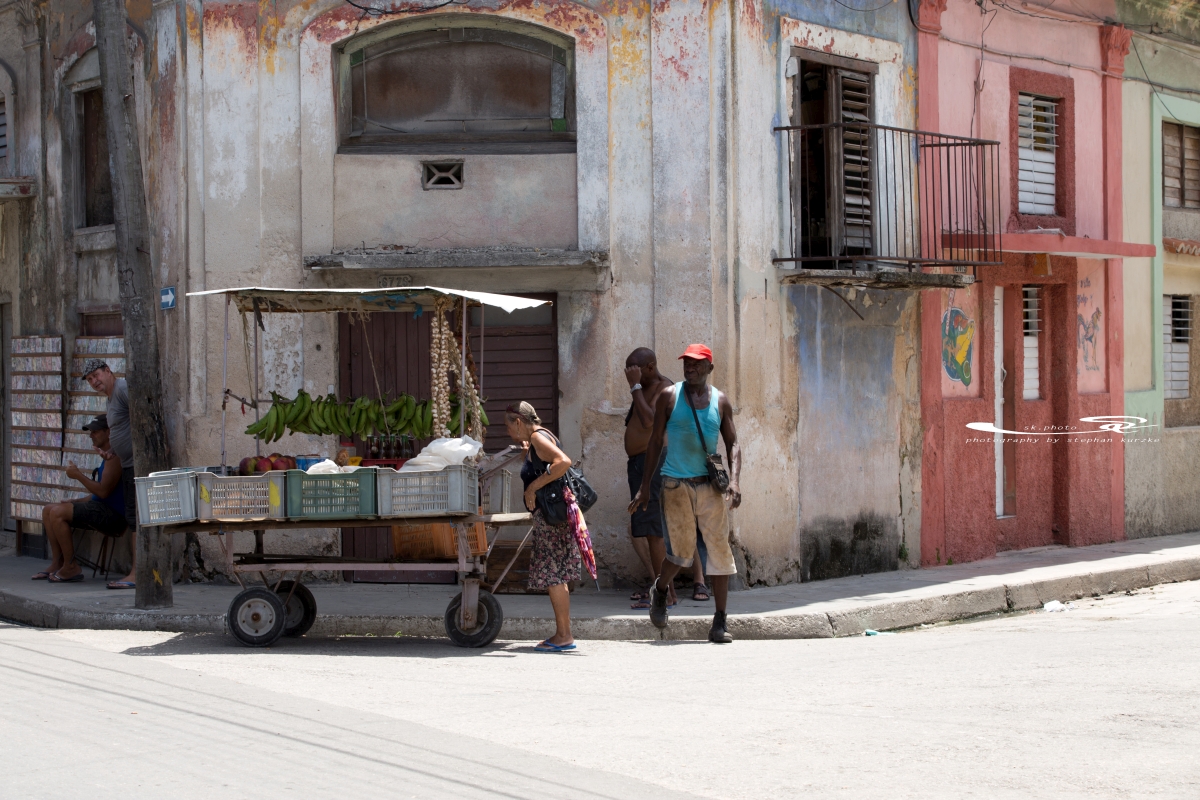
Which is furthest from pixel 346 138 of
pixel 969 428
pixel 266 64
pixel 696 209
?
pixel 969 428

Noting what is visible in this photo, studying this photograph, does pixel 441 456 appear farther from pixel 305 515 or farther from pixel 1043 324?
pixel 1043 324

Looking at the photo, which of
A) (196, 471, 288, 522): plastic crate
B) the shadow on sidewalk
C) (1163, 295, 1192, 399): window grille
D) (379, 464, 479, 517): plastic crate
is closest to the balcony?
(1163, 295, 1192, 399): window grille

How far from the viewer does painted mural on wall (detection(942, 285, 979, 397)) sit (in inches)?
512

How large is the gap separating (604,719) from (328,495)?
8.92 ft

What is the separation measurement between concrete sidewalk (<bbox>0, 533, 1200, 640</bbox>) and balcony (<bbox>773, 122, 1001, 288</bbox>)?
2573 millimetres

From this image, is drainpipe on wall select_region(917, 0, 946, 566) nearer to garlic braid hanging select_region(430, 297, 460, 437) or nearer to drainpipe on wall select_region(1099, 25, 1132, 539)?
drainpipe on wall select_region(1099, 25, 1132, 539)

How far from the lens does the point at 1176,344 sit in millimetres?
16203

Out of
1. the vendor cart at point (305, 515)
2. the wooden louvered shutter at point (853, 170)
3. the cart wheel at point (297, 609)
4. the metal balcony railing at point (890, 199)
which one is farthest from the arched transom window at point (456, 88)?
the cart wheel at point (297, 609)

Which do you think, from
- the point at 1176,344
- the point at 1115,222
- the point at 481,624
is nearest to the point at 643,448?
the point at 481,624

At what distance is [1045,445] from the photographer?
14.3 meters

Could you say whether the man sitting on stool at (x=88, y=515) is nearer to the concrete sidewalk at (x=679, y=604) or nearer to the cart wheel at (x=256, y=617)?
the concrete sidewalk at (x=679, y=604)

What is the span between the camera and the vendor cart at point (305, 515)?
8.27 m

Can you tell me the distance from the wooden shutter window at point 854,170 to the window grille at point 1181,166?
5.41 m

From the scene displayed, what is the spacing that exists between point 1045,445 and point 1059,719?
28.3 ft
